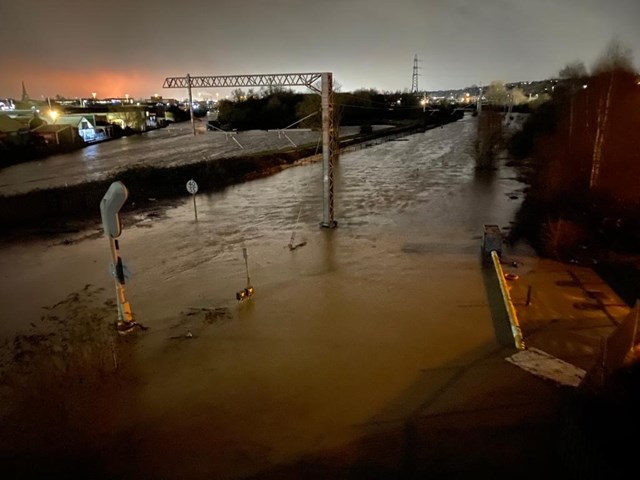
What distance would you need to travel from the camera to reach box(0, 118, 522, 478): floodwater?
616cm

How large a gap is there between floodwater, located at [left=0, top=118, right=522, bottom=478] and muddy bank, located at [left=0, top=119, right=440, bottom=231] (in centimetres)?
329

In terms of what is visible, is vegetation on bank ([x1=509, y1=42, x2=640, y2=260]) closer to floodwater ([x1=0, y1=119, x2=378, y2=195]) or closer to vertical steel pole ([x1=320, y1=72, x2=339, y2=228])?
vertical steel pole ([x1=320, y1=72, x2=339, y2=228])

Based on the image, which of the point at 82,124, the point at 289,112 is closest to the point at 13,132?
the point at 82,124

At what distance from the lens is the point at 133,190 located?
2328 centimetres

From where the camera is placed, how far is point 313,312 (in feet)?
32.5

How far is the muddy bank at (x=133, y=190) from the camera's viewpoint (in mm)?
18750

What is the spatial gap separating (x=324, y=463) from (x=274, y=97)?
9312 centimetres

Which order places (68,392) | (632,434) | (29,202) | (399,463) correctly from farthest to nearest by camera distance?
1. (29,202)
2. (68,392)
3. (399,463)
4. (632,434)

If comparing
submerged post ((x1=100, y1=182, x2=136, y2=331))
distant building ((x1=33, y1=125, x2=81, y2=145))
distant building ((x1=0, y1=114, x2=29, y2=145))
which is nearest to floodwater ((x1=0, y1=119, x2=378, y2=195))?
distant building ((x1=33, y1=125, x2=81, y2=145))

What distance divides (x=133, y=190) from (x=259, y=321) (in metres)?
16.5

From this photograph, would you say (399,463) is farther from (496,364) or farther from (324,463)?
(496,364)

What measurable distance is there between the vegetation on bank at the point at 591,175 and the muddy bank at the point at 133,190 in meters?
16.6

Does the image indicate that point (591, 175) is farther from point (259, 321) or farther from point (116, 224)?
point (116, 224)

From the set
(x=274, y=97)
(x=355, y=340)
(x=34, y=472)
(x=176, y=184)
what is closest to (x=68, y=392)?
(x=34, y=472)
